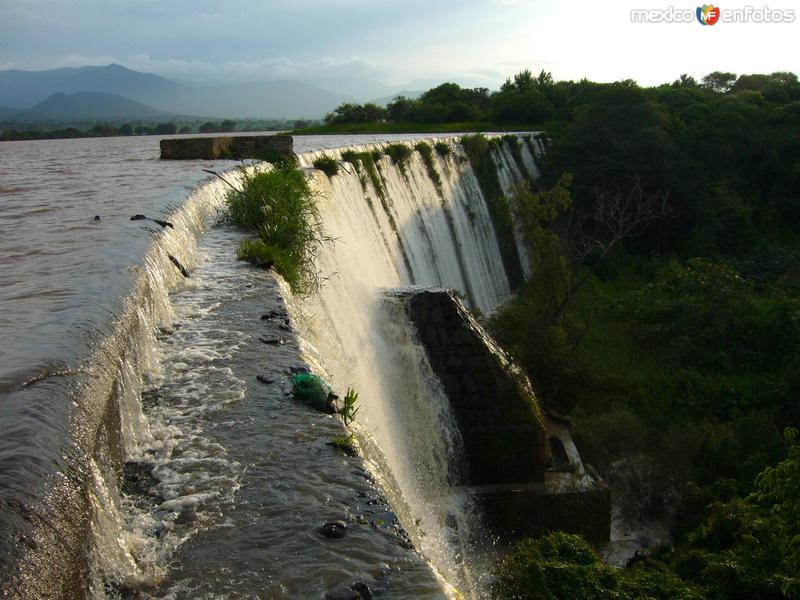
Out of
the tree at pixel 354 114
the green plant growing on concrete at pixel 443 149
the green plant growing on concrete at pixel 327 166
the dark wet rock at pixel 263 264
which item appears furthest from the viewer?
the tree at pixel 354 114

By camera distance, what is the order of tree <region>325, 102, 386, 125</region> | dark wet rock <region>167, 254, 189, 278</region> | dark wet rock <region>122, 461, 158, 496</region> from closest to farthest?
dark wet rock <region>122, 461, 158, 496</region> < dark wet rock <region>167, 254, 189, 278</region> < tree <region>325, 102, 386, 125</region>

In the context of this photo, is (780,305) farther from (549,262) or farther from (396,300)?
(396,300)

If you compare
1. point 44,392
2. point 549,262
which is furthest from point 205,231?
point 549,262

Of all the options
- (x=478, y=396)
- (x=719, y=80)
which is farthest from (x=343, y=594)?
(x=719, y=80)

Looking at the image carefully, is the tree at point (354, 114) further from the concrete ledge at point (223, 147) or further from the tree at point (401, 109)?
the concrete ledge at point (223, 147)

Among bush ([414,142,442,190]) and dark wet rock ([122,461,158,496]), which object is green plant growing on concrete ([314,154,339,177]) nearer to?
bush ([414,142,442,190])

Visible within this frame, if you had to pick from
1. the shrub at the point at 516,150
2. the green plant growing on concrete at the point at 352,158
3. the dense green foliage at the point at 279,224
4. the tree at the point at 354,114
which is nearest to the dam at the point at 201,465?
the dense green foliage at the point at 279,224

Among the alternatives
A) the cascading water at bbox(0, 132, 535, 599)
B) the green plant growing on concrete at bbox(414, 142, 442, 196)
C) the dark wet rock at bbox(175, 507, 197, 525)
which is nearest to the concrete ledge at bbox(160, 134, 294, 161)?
the green plant growing on concrete at bbox(414, 142, 442, 196)
